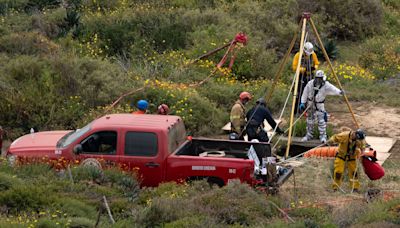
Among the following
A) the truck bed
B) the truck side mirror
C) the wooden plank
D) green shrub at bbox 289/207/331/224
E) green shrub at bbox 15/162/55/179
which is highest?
the truck side mirror

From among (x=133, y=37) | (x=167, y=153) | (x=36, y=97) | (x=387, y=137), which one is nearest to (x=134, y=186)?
(x=167, y=153)

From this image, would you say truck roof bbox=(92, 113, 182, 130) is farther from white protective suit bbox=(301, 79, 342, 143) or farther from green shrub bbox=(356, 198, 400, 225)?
white protective suit bbox=(301, 79, 342, 143)

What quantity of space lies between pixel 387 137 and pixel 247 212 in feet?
27.1

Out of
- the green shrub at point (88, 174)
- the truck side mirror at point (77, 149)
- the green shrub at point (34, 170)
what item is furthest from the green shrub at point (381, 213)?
the green shrub at point (34, 170)

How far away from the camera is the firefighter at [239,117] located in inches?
635

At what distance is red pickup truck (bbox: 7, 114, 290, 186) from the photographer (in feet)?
43.2

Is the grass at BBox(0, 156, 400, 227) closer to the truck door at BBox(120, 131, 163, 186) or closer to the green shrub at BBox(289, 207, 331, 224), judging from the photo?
the green shrub at BBox(289, 207, 331, 224)

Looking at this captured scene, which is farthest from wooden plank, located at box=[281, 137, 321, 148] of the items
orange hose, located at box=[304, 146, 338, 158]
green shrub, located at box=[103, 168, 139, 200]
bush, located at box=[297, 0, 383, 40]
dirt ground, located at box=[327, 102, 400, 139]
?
bush, located at box=[297, 0, 383, 40]

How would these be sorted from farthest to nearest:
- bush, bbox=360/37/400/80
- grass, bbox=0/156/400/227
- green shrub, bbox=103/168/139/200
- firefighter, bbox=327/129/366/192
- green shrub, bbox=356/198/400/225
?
bush, bbox=360/37/400/80, firefighter, bbox=327/129/366/192, green shrub, bbox=103/168/139/200, green shrub, bbox=356/198/400/225, grass, bbox=0/156/400/227

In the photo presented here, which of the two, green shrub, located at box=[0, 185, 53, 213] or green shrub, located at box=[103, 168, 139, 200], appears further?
green shrub, located at box=[103, 168, 139, 200]

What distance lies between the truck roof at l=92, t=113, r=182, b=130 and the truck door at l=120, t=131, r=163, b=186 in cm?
23

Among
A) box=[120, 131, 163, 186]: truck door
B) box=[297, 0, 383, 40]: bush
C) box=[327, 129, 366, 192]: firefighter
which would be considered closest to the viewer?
box=[120, 131, 163, 186]: truck door

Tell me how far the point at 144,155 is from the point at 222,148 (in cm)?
186

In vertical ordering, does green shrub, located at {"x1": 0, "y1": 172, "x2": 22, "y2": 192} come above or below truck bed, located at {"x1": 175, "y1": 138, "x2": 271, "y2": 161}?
below
